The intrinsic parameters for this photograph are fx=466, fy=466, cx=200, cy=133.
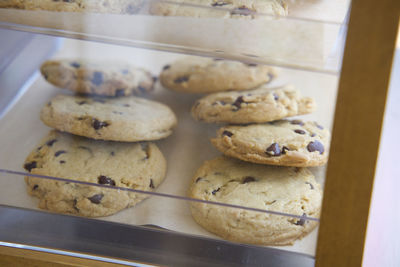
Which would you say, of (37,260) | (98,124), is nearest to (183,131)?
(98,124)

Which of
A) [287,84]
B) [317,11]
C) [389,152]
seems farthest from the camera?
[389,152]

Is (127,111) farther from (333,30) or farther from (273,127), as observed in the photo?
(333,30)

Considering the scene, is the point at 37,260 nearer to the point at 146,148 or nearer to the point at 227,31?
the point at 146,148

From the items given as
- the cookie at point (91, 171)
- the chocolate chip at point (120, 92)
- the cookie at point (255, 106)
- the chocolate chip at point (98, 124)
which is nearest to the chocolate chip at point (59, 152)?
the cookie at point (91, 171)

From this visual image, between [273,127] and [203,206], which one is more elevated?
[273,127]

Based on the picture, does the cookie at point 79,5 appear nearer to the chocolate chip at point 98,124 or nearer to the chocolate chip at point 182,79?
the chocolate chip at point 98,124

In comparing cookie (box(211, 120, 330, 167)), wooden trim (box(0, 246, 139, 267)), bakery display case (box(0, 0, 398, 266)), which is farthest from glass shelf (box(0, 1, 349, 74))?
wooden trim (box(0, 246, 139, 267))

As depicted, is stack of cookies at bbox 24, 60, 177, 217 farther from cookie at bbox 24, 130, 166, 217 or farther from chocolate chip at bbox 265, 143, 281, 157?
chocolate chip at bbox 265, 143, 281, 157

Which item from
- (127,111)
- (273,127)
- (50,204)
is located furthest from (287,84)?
(50,204)
